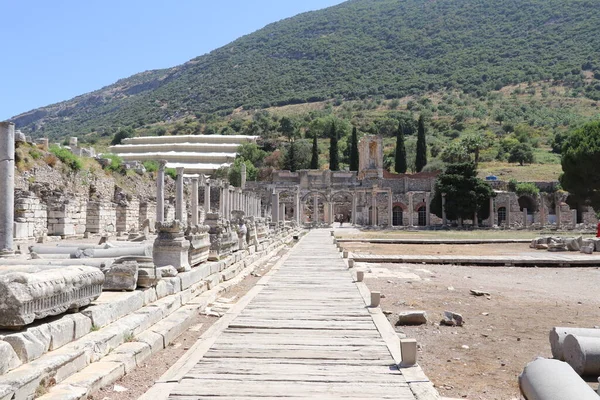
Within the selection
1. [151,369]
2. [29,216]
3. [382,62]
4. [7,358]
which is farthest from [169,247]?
[382,62]

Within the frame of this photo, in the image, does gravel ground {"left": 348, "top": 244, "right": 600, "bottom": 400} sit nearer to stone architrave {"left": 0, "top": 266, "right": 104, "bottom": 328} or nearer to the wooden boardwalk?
the wooden boardwalk

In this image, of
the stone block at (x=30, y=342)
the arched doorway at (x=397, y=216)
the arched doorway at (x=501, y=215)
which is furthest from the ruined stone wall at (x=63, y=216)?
the arched doorway at (x=501, y=215)

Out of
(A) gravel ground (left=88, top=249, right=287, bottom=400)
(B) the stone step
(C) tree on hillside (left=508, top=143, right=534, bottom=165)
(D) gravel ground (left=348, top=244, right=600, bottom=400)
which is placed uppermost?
(C) tree on hillside (left=508, top=143, right=534, bottom=165)

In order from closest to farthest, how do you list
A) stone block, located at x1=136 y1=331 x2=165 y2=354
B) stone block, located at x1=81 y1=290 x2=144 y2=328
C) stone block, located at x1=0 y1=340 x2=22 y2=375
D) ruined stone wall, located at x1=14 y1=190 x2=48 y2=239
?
stone block, located at x1=0 y1=340 x2=22 y2=375 < stone block, located at x1=81 y1=290 x2=144 y2=328 < stone block, located at x1=136 y1=331 x2=165 y2=354 < ruined stone wall, located at x1=14 y1=190 x2=48 y2=239

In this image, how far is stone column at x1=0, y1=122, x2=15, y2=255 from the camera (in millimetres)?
12086

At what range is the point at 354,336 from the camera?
25.2 feet

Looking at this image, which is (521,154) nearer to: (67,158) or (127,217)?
(127,217)

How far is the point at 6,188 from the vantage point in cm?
1219

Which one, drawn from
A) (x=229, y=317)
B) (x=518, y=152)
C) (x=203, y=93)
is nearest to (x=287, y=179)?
(x=518, y=152)

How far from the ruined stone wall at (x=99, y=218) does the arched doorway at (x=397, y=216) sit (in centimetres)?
4764

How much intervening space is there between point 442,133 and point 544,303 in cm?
9704

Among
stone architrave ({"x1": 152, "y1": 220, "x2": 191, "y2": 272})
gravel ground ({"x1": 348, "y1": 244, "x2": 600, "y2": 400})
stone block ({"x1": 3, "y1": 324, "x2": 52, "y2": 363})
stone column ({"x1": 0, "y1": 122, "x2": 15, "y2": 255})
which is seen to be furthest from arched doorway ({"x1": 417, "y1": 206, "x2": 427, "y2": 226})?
stone block ({"x1": 3, "y1": 324, "x2": 52, "y2": 363})

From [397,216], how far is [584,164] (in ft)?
92.8

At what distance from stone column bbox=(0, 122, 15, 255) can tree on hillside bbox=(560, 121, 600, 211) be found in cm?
4454
